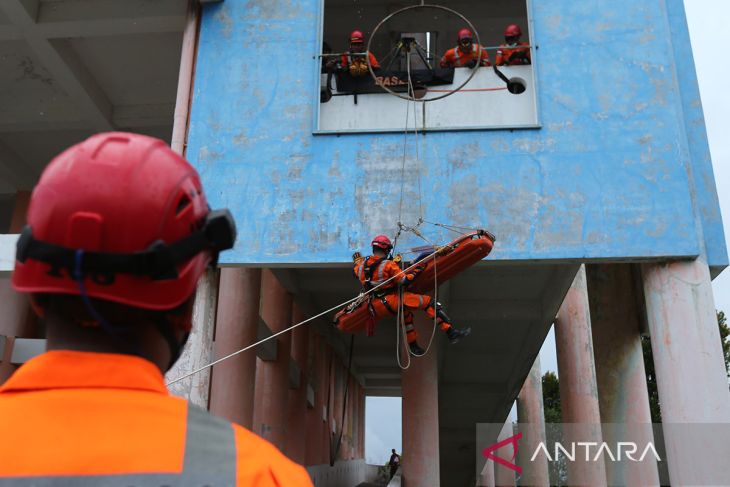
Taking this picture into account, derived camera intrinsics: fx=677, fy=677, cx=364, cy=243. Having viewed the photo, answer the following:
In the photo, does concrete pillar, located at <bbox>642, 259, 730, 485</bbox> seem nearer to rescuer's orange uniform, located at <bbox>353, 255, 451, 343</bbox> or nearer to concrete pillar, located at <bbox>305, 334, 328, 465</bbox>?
rescuer's orange uniform, located at <bbox>353, 255, 451, 343</bbox>

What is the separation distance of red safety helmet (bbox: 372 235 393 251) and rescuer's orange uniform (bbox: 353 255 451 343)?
0.53ft

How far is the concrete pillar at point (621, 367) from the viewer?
12773 millimetres

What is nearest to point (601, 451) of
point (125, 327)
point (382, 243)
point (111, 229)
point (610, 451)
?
point (610, 451)

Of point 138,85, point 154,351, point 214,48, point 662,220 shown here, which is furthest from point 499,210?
point 138,85

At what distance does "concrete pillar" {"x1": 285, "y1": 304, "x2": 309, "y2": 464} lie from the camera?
1748 cm

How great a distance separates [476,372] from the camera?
76.4ft

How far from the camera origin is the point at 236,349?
12.2m

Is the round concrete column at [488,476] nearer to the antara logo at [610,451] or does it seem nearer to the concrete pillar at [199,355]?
the antara logo at [610,451]

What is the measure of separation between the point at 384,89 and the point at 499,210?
2568 mm

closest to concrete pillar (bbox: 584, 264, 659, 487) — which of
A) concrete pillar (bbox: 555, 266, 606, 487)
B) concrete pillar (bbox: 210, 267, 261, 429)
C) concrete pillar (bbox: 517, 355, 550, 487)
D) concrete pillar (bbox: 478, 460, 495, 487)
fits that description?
concrete pillar (bbox: 555, 266, 606, 487)

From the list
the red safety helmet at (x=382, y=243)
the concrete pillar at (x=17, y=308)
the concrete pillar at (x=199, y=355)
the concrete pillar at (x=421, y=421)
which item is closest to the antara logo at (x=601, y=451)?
the concrete pillar at (x=421, y=421)

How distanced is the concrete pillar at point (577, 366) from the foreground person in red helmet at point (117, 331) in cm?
1501

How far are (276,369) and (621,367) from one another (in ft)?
25.5

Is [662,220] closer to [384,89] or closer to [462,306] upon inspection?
[384,89]
